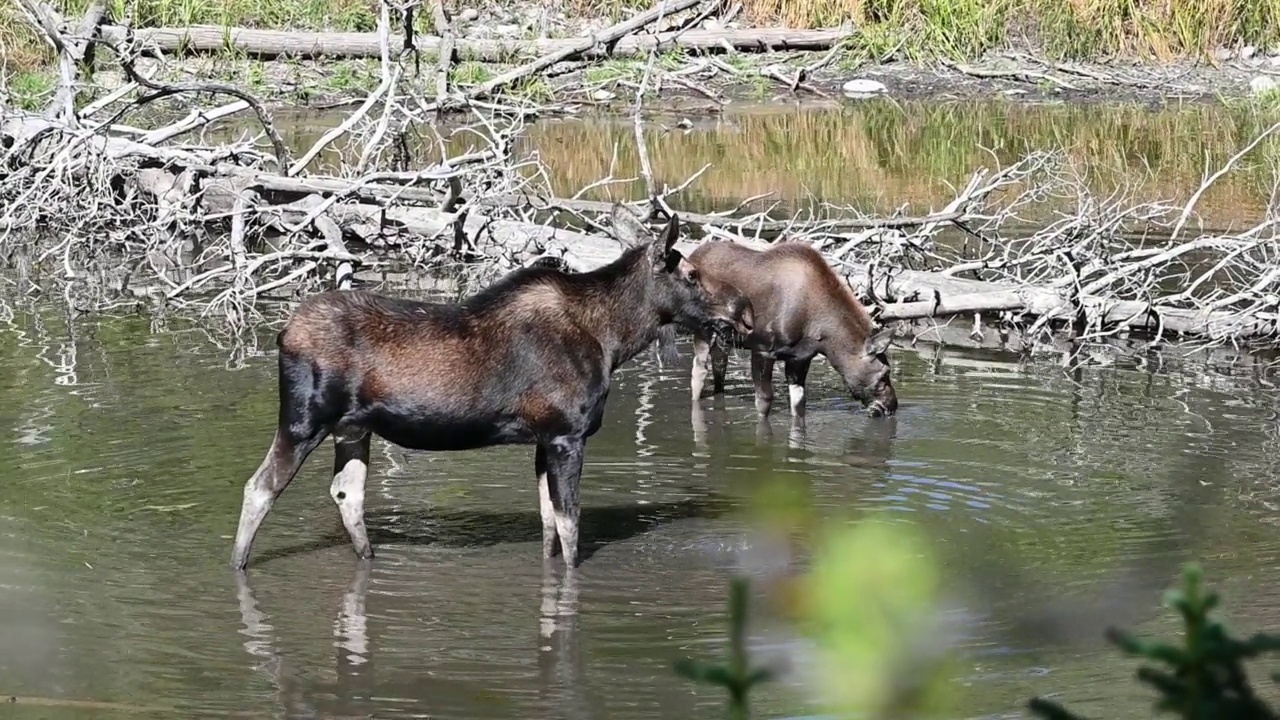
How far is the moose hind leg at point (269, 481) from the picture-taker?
24.2ft

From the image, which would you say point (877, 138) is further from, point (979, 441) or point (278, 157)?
point (979, 441)

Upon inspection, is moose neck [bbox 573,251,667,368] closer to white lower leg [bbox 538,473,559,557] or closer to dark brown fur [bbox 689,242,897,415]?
white lower leg [bbox 538,473,559,557]

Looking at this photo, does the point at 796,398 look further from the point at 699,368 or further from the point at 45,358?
the point at 45,358

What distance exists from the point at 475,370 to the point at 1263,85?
64.6 ft

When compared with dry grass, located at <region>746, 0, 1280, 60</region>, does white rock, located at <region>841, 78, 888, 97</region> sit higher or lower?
lower

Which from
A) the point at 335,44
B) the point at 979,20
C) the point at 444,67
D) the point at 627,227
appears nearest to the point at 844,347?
the point at 627,227

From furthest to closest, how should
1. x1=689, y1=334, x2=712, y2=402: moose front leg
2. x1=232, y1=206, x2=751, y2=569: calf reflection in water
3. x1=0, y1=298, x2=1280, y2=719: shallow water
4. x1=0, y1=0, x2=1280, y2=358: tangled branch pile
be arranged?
x1=0, y1=0, x2=1280, y2=358: tangled branch pile
x1=689, y1=334, x2=712, y2=402: moose front leg
x1=232, y1=206, x2=751, y2=569: calf reflection in water
x1=0, y1=298, x2=1280, y2=719: shallow water

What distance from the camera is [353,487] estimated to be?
7.79m

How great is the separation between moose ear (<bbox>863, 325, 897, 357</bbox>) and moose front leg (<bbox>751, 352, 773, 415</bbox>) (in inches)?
23.5

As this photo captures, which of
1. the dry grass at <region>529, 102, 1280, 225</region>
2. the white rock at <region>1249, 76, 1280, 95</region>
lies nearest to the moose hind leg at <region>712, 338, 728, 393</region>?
the dry grass at <region>529, 102, 1280, 225</region>

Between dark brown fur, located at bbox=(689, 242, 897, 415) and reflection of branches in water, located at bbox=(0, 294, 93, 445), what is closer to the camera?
reflection of branches in water, located at bbox=(0, 294, 93, 445)

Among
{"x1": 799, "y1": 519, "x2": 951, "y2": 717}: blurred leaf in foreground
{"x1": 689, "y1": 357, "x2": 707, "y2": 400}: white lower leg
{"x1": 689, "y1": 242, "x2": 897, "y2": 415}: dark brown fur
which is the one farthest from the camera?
{"x1": 689, "y1": 357, "x2": 707, "y2": 400}: white lower leg

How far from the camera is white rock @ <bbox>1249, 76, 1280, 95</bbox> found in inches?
958

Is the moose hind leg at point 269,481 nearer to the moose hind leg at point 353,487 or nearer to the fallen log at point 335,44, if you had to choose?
the moose hind leg at point 353,487
